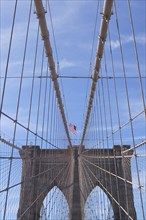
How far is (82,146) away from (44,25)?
42.2ft

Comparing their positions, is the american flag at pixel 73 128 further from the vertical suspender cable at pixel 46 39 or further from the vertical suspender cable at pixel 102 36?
the vertical suspender cable at pixel 102 36

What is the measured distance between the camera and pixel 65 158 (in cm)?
1803

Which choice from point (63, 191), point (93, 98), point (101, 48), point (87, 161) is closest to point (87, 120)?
point (87, 161)

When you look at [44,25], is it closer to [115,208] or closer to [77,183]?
[77,183]

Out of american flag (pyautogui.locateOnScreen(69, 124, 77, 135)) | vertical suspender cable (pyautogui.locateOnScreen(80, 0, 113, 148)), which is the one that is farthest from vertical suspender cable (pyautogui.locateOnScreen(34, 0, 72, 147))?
american flag (pyautogui.locateOnScreen(69, 124, 77, 135))

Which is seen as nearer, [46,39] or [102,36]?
[102,36]

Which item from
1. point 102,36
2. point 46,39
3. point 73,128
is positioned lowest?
point 102,36

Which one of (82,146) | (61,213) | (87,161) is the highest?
(82,146)

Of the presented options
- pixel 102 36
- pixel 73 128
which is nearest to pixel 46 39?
pixel 102 36

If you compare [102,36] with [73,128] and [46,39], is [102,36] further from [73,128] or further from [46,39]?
[73,128]

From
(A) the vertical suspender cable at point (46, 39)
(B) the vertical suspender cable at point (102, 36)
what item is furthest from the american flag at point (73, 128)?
(B) the vertical suspender cable at point (102, 36)

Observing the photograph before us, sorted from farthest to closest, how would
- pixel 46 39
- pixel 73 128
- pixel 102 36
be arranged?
pixel 73 128, pixel 46 39, pixel 102 36

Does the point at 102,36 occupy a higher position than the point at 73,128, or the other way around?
the point at 73,128

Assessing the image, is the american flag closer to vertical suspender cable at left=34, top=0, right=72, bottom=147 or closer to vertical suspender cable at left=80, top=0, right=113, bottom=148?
vertical suspender cable at left=34, top=0, right=72, bottom=147
